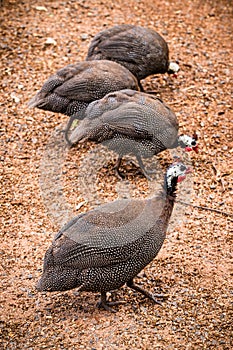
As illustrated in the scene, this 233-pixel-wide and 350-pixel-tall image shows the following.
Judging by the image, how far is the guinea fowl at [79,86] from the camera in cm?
572

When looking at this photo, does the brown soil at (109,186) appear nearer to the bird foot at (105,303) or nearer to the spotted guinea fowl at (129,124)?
the bird foot at (105,303)

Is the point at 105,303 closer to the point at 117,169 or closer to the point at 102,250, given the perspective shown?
the point at 102,250

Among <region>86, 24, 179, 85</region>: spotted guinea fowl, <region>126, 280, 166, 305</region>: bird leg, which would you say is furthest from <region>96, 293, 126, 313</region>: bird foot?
<region>86, 24, 179, 85</region>: spotted guinea fowl

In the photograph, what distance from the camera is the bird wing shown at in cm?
416

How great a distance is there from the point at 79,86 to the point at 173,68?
148 cm

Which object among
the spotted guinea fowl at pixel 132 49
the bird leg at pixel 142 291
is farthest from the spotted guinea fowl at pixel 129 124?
the bird leg at pixel 142 291

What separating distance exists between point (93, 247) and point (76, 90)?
1.93 meters

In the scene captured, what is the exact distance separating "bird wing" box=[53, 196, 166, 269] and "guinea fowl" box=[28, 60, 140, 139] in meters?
1.65

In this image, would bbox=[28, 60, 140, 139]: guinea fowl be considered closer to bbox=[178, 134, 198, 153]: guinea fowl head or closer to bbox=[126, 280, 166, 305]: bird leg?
bbox=[178, 134, 198, 153]: guinea fowl head

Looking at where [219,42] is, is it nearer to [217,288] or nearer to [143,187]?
[143,187]

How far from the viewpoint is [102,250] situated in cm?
418

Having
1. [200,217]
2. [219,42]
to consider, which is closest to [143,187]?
[200,217]

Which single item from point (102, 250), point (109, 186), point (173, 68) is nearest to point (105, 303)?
point (102, 250)

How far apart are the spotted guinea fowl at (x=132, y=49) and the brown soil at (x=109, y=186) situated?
1.30 feet
